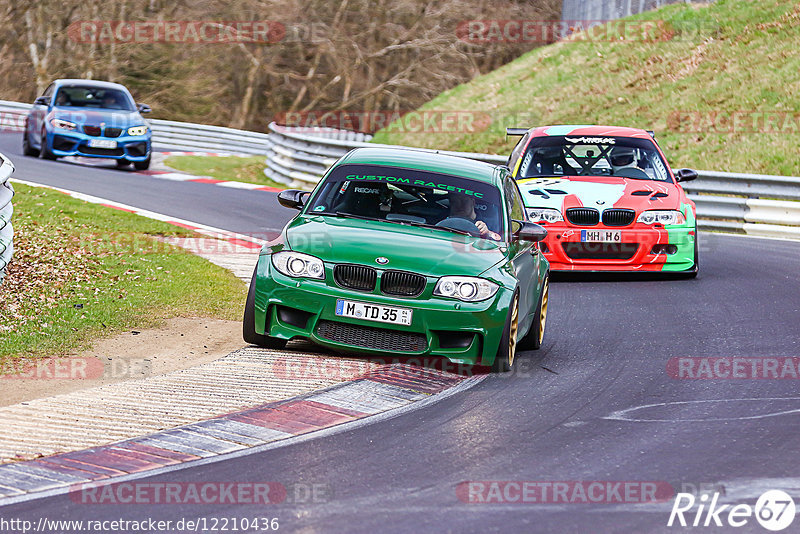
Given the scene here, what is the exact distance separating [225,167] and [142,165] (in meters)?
3.44

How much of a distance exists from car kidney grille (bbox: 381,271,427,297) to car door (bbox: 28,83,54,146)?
1808 cm

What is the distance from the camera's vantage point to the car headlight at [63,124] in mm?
24344

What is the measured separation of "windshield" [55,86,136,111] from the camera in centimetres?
2488

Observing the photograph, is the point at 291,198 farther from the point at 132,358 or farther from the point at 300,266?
the point at 132,358

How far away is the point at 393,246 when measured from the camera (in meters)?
8.53

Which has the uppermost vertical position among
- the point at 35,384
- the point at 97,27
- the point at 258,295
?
the point at 97,27

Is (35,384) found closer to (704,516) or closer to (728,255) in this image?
(704,516)

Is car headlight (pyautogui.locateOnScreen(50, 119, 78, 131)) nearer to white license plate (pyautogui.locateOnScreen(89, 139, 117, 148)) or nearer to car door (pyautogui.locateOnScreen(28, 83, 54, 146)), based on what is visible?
car door (pyautogui.locateOnScreen(28, 83, 54, 146))

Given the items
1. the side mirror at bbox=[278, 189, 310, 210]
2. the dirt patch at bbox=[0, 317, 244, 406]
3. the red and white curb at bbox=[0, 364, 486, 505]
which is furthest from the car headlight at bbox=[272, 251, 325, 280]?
the side mirror at bbox=[278, 189, 310, 210]

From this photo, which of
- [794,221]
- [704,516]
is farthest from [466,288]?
[794,221]

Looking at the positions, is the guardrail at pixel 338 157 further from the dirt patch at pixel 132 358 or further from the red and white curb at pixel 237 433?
the red and white curb at pixel 237 433

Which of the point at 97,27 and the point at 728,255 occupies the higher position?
the point at 97,27

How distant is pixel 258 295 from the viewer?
851cm

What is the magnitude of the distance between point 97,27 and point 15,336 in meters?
38.7
